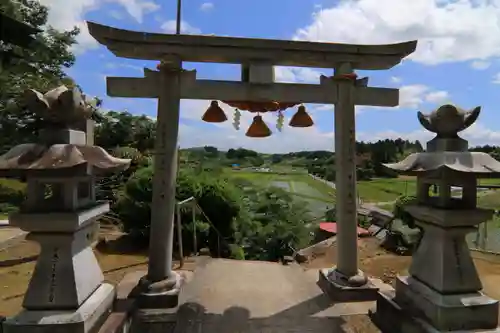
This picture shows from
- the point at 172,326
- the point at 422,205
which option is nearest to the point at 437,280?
the point at 422,205

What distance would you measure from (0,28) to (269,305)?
22.0 feet

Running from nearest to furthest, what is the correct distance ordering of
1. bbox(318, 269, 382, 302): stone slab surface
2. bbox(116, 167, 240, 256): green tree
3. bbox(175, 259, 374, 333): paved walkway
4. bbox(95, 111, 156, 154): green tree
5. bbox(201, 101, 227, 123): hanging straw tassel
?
1. bbox(175, 259, 374, 333): paved walkway
2. bbox(318, 269, 382, 302): stone slab surface
3. bbox(201, 101, 227, 123): hanging straw tassel
4. bbox(116, 167, 240, 256): green tree
5. bbox(95, 111, 156, 154): green tree

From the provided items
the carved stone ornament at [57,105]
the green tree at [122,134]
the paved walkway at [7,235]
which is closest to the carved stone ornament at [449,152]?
the carved stone ornament at [57,105]

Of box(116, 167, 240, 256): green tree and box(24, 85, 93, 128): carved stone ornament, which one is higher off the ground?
box(24, 85, 93, 128): carved stone ornament

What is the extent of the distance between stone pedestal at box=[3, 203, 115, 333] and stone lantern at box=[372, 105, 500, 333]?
11.1ft

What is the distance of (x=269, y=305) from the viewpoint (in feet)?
17.9

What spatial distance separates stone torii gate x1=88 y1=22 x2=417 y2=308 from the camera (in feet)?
17.3

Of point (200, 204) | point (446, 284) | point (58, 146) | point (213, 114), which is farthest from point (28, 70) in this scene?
point (446, 284)

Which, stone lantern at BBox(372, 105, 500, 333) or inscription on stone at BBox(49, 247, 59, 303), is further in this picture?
stone lantern at BBox(372, 105, 500, 333)

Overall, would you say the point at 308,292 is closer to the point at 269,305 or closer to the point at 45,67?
the point at 269,305

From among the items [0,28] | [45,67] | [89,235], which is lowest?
[89,235]

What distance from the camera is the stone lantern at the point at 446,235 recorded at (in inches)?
143

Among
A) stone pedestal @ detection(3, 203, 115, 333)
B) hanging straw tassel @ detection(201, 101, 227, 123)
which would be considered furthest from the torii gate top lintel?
stone pedestal @ detection(3, 203, 115, 333)

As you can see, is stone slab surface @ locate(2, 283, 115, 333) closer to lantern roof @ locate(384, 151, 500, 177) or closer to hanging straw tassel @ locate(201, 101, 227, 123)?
hanging straw tassel @ locate(201, 101, 227, 123)
